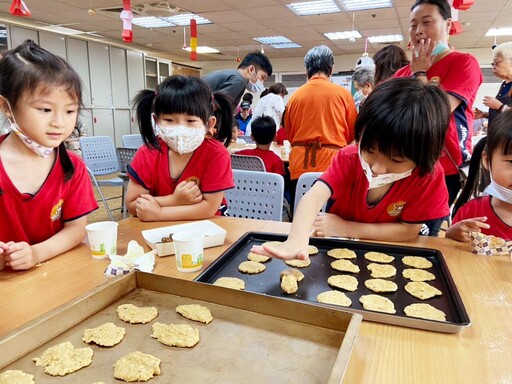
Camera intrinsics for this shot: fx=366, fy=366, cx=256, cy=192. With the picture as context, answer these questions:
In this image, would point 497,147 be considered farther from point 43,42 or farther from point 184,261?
point 43,42

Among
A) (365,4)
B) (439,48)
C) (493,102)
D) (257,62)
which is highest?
(365,4)

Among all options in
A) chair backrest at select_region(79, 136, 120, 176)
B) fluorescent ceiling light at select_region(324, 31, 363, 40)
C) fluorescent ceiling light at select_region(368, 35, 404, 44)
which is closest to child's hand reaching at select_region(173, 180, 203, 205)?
chair backrest at select_region(79, 136, 120, 176)

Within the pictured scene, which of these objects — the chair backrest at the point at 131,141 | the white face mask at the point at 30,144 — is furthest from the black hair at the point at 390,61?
the chair backrest at the point at 131,141

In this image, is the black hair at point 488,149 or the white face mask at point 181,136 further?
the white face mask at point 181,136

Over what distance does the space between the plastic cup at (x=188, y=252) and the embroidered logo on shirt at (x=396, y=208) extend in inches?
27.1

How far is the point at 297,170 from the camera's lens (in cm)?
260

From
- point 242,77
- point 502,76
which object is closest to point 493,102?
point 502,76

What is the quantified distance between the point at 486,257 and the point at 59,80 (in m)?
1.30

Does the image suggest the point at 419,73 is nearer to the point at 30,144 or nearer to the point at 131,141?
the point at 30,144

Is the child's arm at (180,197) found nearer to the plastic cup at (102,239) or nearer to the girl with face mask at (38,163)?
the girl with face mask at (38,163)

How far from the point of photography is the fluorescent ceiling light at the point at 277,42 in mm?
7867

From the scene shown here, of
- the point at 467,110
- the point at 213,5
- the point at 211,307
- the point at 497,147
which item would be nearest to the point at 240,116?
the point at 213,5

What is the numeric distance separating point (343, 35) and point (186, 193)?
7.17 meters

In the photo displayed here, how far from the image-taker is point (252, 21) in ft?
20.8
